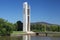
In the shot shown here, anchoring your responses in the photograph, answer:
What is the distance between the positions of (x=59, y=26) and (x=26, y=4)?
21.1 meters

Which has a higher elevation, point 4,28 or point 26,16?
point 26,16

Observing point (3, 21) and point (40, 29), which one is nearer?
point (3, 21)

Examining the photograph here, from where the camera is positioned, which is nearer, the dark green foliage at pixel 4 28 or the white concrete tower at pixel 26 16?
the dark green foliage at pixel 4 28

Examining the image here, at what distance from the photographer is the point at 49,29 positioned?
107000 mm

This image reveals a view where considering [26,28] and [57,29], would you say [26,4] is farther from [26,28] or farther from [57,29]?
[57,29]

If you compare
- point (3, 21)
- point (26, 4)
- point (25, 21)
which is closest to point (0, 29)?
point (3, 21)

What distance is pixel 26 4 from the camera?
9225cm

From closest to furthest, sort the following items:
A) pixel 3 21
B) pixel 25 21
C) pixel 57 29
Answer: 1. pixel 3 21
2. pixel 25 21
3. pixel 57 29

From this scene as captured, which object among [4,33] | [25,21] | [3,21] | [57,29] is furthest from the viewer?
[57,29]

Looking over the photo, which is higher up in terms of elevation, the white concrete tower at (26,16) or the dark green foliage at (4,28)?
the white concrete tower at (26,16)

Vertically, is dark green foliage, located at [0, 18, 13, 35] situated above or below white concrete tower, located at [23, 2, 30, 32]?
below

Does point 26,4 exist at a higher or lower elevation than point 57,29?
higher

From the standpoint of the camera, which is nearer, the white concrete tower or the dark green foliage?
the dark green foliage

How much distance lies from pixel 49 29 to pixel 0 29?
4681 centimetres
